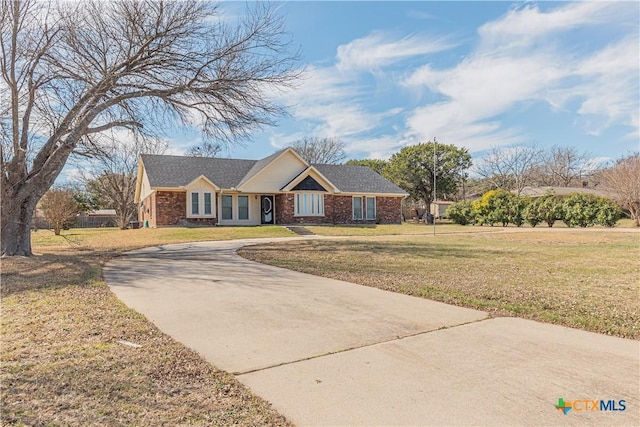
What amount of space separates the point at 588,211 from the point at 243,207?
24.2 meters

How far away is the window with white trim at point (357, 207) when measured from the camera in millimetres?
30473

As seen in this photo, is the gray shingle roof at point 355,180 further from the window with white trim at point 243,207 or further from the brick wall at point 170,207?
the brick wall at point 170,207

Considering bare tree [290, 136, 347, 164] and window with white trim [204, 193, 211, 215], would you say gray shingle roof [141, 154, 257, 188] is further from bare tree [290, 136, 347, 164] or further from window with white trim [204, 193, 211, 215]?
bare tree [290, 136, 347, 164]

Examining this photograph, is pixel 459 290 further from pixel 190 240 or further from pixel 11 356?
pixel 190 240

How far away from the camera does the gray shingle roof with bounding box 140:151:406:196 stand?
26.3m

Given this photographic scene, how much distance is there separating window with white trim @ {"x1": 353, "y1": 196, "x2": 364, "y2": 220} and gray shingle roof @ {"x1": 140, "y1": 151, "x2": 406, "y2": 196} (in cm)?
67

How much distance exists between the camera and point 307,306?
19.7 ft

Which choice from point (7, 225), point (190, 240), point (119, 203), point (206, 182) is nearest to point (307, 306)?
point (7, 225)

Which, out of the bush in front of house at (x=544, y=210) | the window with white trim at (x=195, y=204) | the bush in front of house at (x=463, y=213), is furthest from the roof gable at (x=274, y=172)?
the bush in front of house at (x=544, y=210)

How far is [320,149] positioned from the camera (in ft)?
178

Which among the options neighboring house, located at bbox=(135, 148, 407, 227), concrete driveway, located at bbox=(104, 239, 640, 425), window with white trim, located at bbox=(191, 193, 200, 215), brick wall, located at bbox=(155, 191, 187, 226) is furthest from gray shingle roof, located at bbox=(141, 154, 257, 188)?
concrete driveway, located at bbox=(104, 239, 640, 425)

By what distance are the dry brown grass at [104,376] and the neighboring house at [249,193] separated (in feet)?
65.9

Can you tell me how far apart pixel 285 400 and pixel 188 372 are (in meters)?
1.03

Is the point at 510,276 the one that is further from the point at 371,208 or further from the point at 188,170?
the point at 188,170
